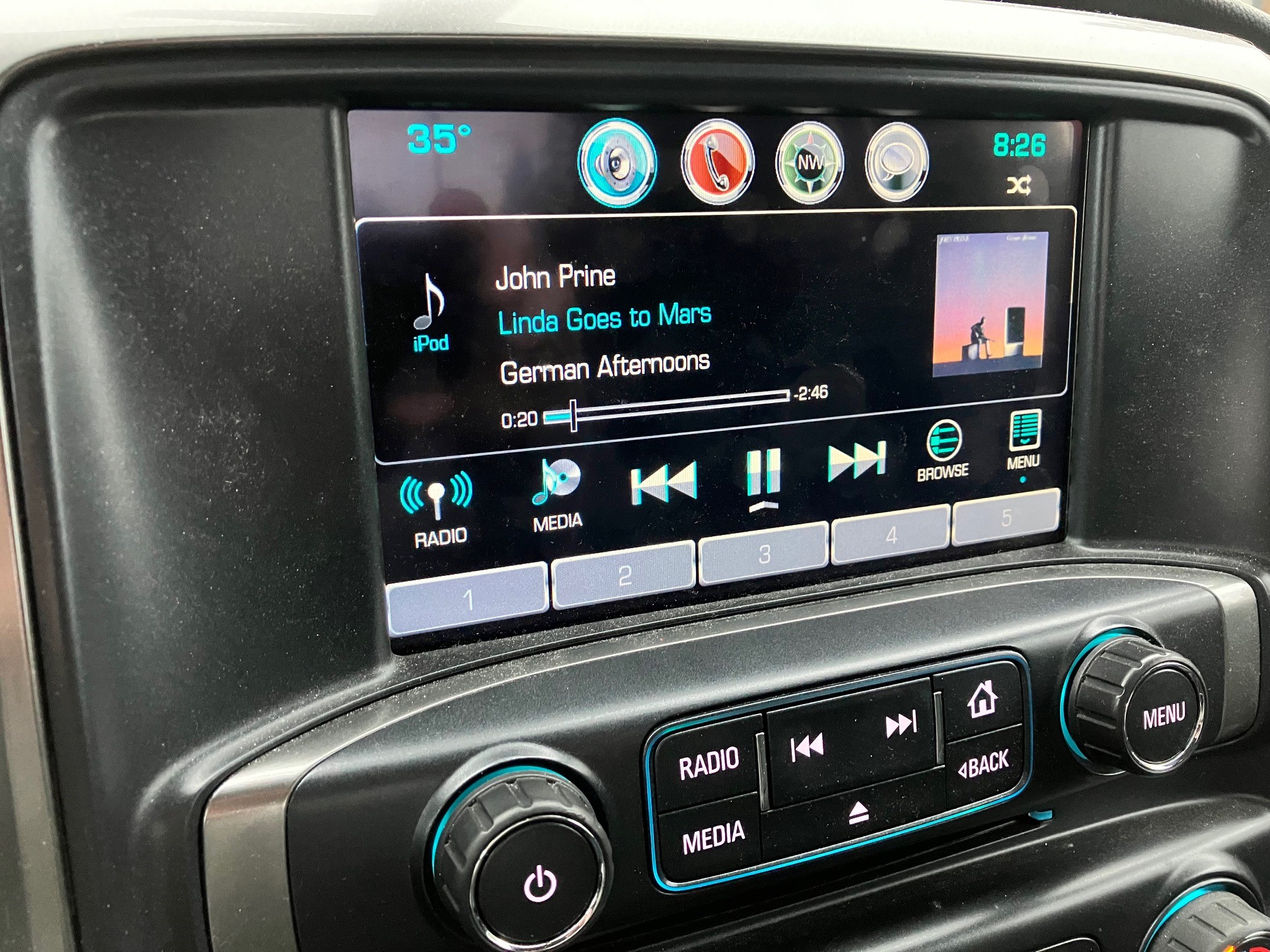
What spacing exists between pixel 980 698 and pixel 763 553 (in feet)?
0.57

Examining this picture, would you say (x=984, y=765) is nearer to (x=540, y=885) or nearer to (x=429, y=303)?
(x=540, y=885)

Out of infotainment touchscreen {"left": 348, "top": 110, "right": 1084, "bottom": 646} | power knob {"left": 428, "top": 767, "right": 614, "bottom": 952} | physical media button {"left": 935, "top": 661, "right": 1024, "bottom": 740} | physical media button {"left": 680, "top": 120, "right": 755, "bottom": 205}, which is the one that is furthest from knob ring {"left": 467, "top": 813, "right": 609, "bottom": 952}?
physical media button {"left": 680, "top": 120, "right": 755, "bottom": 205}

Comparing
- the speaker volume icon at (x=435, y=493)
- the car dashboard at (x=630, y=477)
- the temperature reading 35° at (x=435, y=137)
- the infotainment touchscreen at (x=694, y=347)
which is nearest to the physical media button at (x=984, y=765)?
the car dashboard at (x=630, y=477)

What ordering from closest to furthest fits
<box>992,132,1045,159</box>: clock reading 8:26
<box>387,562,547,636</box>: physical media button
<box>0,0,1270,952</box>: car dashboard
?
<box>0,0,1270,952</box>: car dashboard → <box>387,562,547,636</box>: physical media button → <box>992,132,1045,159</box>: clock reading 8:26

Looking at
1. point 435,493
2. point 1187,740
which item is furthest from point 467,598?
point 1187,740

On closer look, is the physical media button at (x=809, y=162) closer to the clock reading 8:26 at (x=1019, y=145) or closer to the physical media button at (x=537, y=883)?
the clock reading 8:26 at (x=1019, y=145)

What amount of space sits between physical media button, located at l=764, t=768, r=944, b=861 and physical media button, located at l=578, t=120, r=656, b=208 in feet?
1.23

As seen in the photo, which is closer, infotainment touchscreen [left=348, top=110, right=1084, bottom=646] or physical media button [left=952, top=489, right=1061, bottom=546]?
infotainment touchscreen [left=348, top=110, right=1084, bottom=646]

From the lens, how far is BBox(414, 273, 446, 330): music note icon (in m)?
0.55

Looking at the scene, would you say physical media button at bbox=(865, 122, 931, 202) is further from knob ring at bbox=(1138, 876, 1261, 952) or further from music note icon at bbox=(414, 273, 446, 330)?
knob ring at bbox=(1138, 876, 1261, 952)

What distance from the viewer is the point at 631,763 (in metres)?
0.59

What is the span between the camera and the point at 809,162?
63cm

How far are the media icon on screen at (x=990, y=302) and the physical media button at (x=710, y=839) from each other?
0.31 metres

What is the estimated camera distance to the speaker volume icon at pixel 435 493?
22.5 inches
